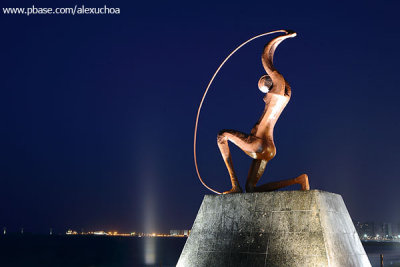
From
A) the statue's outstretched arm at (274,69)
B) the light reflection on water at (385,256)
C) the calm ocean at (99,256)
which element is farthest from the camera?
the calm ocean at (99,256)

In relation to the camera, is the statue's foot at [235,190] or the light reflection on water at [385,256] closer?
the statue's foot at [235,190]

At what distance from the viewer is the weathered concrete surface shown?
11.0m

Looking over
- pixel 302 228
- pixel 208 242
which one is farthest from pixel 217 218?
pixel 302 228

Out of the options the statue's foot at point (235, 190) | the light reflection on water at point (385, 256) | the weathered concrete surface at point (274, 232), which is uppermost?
the statue's foot at point (235, 190)

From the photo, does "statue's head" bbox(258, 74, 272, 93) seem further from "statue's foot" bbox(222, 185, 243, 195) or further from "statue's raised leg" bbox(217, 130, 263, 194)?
"statue's foot" bbox(222, 185, 243, 195)

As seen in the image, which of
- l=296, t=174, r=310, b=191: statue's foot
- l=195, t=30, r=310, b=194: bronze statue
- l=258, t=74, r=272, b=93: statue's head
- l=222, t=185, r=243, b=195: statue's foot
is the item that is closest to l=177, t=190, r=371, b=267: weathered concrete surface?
l=222, t=185, r=243, b=195: statue's foot

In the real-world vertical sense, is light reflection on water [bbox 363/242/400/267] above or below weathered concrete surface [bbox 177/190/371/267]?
below

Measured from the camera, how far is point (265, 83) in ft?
43.4

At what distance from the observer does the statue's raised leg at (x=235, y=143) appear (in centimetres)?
1294

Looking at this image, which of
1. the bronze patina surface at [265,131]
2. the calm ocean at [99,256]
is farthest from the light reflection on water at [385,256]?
the bronze patina surface at [265,131]

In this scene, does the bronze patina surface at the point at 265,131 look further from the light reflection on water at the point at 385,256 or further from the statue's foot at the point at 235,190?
the light reflection on water at the point at 385,256

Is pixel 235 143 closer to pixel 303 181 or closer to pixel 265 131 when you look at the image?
pixel 265 131

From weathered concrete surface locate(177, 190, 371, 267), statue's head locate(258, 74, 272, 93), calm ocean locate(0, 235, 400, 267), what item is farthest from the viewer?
calm ocean locate(0, 235, 400, 267)

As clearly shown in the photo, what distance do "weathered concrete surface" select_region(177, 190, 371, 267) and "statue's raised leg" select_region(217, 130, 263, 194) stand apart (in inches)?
27.1
